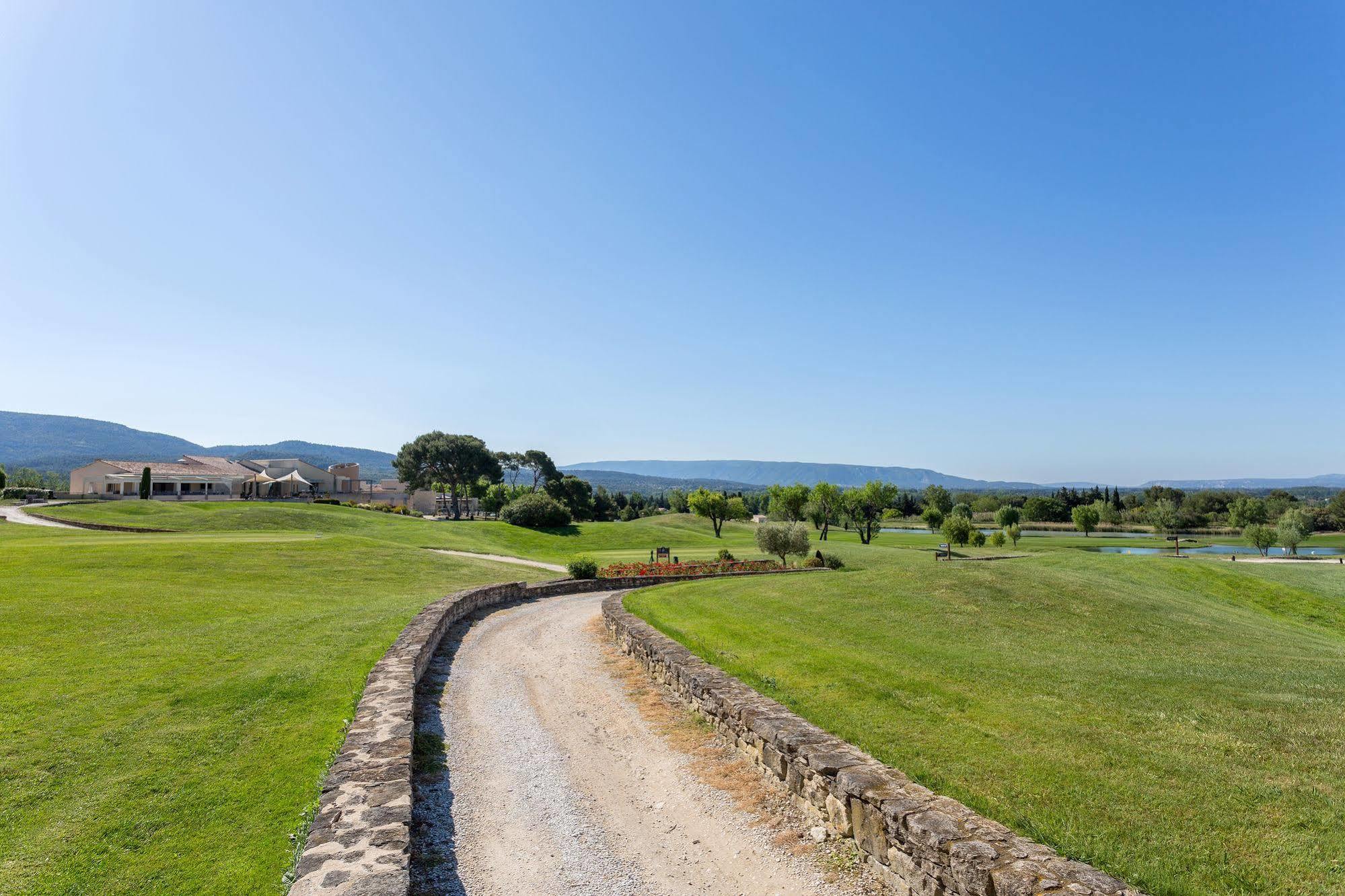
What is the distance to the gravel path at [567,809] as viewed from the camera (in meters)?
6.52

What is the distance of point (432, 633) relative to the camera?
51.1 ft

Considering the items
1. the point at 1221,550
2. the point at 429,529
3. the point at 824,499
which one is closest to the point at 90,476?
the point at 429,529

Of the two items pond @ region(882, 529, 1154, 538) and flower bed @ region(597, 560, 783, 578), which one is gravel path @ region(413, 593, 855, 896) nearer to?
flower bed @ region(597, 560, 783, 578)

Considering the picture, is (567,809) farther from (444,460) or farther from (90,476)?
(90,476)

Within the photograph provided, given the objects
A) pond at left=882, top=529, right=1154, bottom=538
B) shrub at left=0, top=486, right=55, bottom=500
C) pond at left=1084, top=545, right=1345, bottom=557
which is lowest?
pond at left=882, top=529, right=1154, bottom=538

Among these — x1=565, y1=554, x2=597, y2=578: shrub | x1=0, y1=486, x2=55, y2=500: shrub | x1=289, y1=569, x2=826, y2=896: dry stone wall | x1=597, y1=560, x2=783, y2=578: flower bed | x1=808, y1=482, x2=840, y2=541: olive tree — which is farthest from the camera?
x1=808, y1=482, x2=840, y2=541: olive tree

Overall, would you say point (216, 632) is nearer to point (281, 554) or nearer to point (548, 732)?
point (548, 732)

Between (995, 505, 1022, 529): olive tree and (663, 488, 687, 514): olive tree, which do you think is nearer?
(995, 505, 1022, 529): olive tree

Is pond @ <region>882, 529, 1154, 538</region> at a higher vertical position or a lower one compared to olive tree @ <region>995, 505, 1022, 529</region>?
lower

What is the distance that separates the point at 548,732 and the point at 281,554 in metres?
24.2

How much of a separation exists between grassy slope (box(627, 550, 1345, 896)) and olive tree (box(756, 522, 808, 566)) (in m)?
15.1

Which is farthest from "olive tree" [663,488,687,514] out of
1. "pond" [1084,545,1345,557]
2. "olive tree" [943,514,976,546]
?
"pond" [1084,545,1345,557]

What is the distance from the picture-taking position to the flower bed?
3367 cm

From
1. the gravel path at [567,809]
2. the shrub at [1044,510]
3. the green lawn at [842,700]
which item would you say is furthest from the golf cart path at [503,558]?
the shrub at [1044,510]
